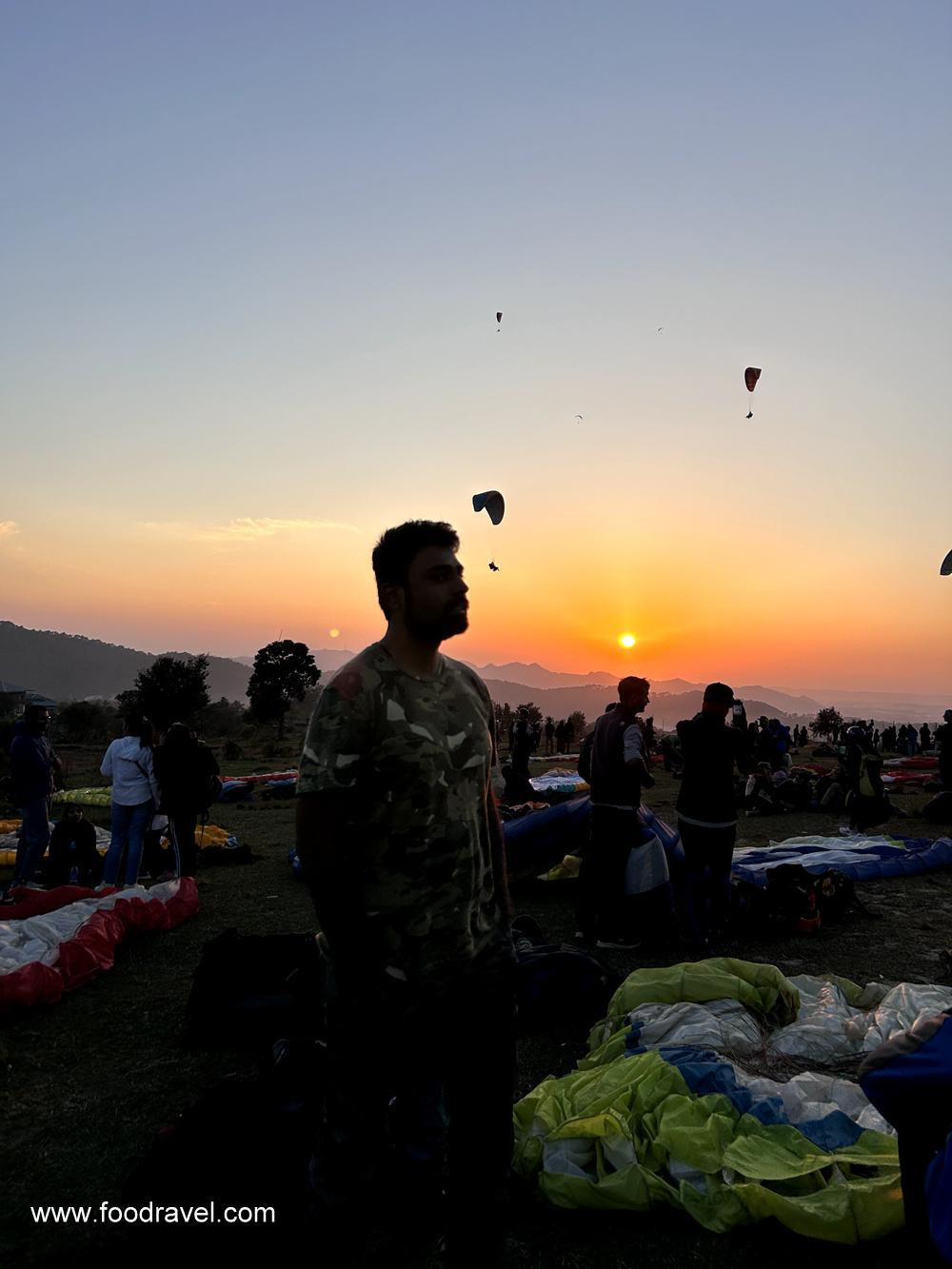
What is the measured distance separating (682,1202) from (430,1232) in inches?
40.9

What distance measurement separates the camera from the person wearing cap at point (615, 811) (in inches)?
287

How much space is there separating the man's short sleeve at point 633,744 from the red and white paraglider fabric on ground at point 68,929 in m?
4.70

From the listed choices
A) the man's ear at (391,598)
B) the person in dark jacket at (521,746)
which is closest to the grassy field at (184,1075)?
the man's ear at (391,598)

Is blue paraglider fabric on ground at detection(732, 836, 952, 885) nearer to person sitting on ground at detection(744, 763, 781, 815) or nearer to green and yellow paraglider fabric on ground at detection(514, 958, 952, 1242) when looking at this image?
person sitting on ground at detection(744, 763, 781, 815)

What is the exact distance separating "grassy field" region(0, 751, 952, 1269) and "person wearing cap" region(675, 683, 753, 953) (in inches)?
18.7

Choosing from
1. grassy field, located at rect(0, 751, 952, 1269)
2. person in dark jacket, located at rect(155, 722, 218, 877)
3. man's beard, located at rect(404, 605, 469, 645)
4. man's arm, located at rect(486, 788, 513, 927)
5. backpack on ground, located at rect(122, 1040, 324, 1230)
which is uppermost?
man's beard, located at rect(404, 605, 469, 645)

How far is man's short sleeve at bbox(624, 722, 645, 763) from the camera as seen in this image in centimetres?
715

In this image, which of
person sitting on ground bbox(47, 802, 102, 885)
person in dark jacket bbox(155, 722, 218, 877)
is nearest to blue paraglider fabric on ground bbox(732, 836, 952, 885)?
person in dark jacket bbox(155, 722, 218, 877)

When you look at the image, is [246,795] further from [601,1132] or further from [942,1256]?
[942,1256]

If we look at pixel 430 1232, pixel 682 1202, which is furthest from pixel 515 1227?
pixel 682 1202

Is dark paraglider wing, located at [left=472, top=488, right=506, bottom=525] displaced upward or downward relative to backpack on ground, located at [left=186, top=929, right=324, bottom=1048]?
upward

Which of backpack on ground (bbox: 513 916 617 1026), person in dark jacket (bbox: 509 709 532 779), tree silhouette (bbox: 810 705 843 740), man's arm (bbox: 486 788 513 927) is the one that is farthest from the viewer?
tree silhouette (bbox: 810 705 843 740)

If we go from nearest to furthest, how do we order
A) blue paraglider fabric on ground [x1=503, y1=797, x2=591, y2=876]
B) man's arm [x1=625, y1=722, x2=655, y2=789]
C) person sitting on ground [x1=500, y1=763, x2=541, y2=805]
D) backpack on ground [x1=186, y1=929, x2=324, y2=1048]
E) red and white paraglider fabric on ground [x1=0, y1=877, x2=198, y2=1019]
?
backpack on ground [x1=186, y1=929, x2=324, y2=1048], red and white paraglider fabric on ground [x1=0, y1=877, x2=198, y2=1019], man's arm [x1=625, y1=722, x2=655, y2=789], blue paraglider fabric on ground [x1=503, y1=797, x2=591, y2=876], person sitting on ground [x1=500, y1=763, x2=541, y2=805]

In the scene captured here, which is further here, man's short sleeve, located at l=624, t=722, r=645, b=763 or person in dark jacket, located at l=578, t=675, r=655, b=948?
person in dark jacket, located at l=578, t=675, r=655, b=948
